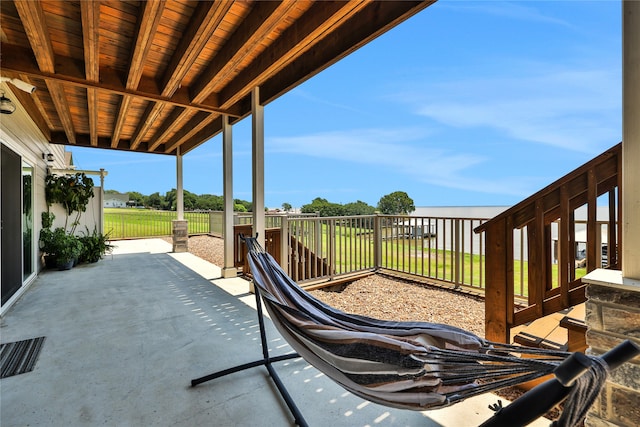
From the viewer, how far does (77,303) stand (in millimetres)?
3822

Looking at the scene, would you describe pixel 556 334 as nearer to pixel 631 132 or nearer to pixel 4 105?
pixel 631 132

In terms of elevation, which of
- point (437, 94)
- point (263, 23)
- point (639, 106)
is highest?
point (437, 94)

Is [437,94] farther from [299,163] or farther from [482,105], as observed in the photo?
[299,163]

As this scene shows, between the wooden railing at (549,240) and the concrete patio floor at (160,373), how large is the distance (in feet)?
2.05

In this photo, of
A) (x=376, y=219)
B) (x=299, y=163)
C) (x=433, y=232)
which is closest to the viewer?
(x=433, y=232)

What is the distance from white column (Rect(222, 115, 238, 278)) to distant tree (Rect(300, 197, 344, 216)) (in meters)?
6.18

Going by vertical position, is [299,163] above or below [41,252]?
above

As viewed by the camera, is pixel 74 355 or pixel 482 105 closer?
pixel 74 355

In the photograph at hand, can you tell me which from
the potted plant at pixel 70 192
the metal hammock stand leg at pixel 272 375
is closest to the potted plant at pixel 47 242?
the potted plant at pixel 70 192

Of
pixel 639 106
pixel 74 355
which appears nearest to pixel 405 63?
pixel 639 106

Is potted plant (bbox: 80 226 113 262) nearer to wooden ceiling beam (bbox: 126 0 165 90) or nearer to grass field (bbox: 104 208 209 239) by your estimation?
grass field (bbox: 104 208 209 239)

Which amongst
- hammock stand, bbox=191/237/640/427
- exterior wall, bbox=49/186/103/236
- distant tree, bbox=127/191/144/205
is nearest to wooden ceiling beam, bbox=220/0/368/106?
hammock stand, bbox=191/237/640/427

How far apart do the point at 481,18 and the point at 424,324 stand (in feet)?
27.5

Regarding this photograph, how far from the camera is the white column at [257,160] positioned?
167 inches
